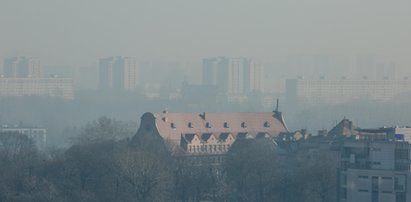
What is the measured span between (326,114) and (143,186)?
64.7 meters

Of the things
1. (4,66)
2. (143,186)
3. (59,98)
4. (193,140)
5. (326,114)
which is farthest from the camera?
(4,66)

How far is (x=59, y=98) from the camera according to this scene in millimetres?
128750

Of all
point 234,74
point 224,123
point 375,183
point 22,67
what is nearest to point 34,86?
point 22,67

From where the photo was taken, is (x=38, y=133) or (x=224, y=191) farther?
(x=38, y=133)

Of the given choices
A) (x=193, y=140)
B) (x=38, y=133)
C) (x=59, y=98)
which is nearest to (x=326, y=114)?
(x=38, y=133)

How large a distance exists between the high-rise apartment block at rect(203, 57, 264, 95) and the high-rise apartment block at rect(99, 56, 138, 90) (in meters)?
7.52

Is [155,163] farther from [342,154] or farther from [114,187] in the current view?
[342,154]

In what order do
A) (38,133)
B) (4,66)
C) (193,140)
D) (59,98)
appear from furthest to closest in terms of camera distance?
(4,66) < (59,98) < (38,133) < (193,140)

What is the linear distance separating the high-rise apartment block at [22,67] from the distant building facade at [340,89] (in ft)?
85.7

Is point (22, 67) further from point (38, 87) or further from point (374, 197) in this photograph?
point (374, 197)

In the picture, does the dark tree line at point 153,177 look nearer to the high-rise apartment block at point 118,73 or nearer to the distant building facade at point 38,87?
the distant building facade at point 38,87

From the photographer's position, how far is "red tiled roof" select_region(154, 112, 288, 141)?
54750 mm

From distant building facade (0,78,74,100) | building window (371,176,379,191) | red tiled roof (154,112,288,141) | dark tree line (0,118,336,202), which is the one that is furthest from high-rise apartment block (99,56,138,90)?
building window (371,176,379,191)

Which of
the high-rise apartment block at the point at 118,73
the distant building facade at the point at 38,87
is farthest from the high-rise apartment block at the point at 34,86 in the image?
the high-rise apartment block at the point at 118,73
